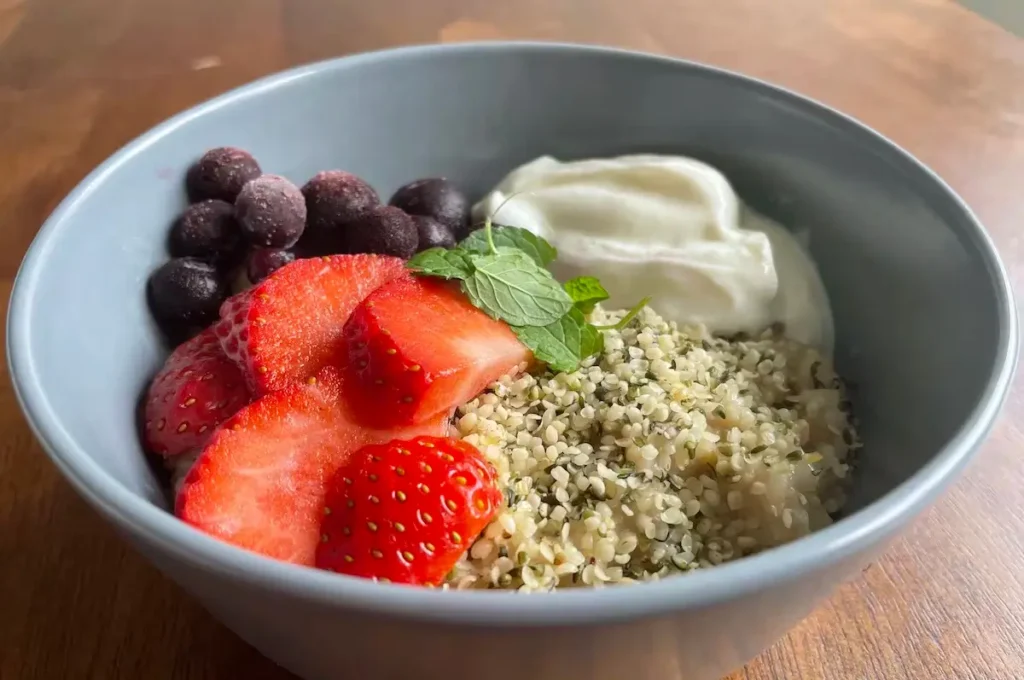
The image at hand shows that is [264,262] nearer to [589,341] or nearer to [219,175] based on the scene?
[219,175]

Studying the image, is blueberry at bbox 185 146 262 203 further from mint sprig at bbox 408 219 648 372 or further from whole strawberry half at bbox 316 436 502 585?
whole strawberry half at bbox 316 436 502 585

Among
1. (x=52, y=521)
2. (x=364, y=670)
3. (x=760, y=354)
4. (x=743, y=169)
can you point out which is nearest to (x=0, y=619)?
(x=52, y=521)

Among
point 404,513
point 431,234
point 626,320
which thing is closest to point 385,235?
point 431,234

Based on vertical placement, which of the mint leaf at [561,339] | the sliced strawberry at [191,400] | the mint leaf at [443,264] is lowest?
the sliced strawberry at [191,400]

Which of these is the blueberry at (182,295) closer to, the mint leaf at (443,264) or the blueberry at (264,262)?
the blueberry at (264,262)

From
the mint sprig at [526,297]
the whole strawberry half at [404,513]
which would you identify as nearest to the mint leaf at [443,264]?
the mint sprig at [526,297]

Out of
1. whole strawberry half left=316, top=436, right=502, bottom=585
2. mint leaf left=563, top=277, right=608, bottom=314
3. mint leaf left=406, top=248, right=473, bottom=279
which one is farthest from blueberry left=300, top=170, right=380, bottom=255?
whole strawberry half left=316, top=436, right=502, bottom=585

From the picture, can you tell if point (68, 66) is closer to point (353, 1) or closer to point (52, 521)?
point (353, 1)
